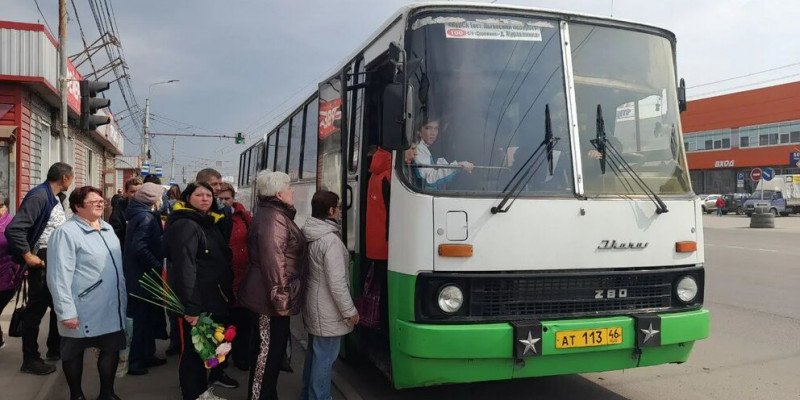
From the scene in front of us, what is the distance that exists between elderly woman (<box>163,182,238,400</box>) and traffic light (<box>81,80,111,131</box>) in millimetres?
6926

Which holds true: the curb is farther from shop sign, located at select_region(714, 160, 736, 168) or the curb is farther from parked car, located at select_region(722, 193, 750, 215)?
shop sign, located at select_region(714, 160, 736, 168)

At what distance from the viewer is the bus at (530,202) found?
13.6 ft

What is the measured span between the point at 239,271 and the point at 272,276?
3.24ft

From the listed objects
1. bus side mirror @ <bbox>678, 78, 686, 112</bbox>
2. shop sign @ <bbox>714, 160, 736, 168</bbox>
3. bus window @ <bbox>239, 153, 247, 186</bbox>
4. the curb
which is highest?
shop sign @ <bbox>714, 160, 736, 168</bbox>

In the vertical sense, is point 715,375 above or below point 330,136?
below

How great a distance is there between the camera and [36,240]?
5.55 metres

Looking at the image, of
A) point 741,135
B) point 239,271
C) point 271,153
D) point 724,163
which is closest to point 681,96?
point 239,271

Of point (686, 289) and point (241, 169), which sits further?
point (241, 169)

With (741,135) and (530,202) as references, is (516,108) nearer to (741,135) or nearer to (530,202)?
(530,202)

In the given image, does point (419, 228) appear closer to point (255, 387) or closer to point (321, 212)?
point (321, 212)

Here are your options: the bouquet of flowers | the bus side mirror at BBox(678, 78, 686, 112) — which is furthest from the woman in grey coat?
the bus side mirror at BBox(678, 78, 686, 112)

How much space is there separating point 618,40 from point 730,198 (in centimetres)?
4565

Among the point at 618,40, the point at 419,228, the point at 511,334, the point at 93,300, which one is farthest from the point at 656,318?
the point at 93,300

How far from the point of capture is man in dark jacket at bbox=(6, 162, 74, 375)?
5.34m
